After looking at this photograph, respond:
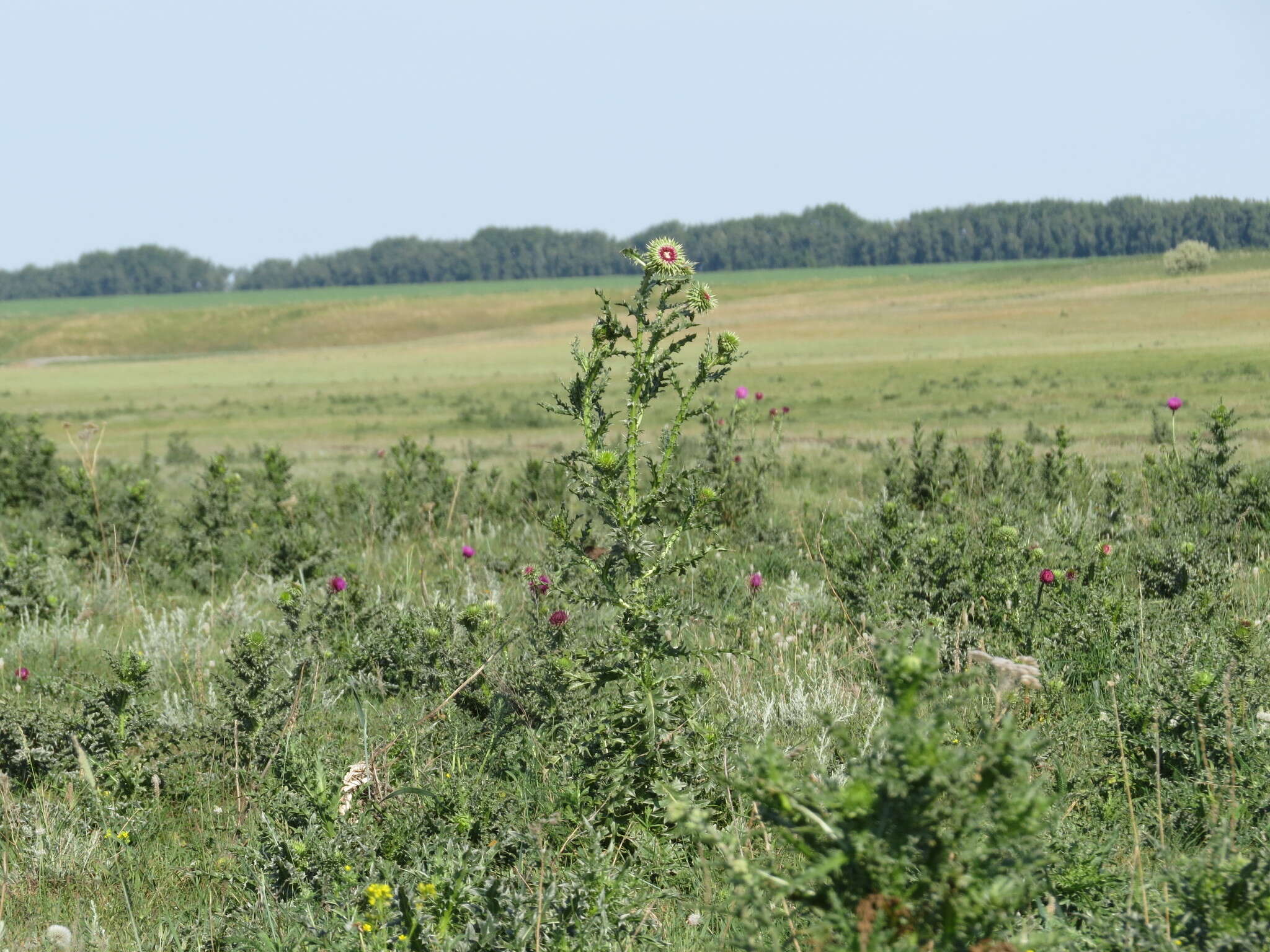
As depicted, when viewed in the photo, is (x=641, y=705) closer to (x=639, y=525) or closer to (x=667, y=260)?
Result: (x=639, y=525)

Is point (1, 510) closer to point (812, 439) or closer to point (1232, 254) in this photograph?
point (812, 439)

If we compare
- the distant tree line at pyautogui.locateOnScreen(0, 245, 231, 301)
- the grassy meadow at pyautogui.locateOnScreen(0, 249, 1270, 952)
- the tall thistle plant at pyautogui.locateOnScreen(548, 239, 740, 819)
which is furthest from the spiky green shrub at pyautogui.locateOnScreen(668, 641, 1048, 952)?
the distant tree line at pyautogui.locateOnScreen(0, 245, 231, 301)

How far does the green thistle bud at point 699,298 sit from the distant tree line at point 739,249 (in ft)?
290

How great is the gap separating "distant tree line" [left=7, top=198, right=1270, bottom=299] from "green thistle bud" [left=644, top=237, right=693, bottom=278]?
8861cm

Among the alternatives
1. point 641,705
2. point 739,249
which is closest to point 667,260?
point 641,705

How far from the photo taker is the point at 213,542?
711 centimetres

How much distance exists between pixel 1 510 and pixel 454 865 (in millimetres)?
7865

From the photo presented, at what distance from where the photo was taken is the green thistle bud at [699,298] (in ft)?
10.1

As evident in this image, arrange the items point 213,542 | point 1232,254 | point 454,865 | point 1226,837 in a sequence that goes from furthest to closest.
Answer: point 1232,254 → point 213,542 → point 454,865 → point 1226,837

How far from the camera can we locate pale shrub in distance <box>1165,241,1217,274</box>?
61500 millimetres

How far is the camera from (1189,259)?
6212 centimetres

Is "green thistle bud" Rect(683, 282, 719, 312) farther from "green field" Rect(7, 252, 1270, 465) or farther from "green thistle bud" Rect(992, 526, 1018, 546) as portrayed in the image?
"green field" Rect(7, 252, 1270, 465)

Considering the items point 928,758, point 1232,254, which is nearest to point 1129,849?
point 928,758

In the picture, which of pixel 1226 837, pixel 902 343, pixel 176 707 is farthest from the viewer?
pixel 902 343
